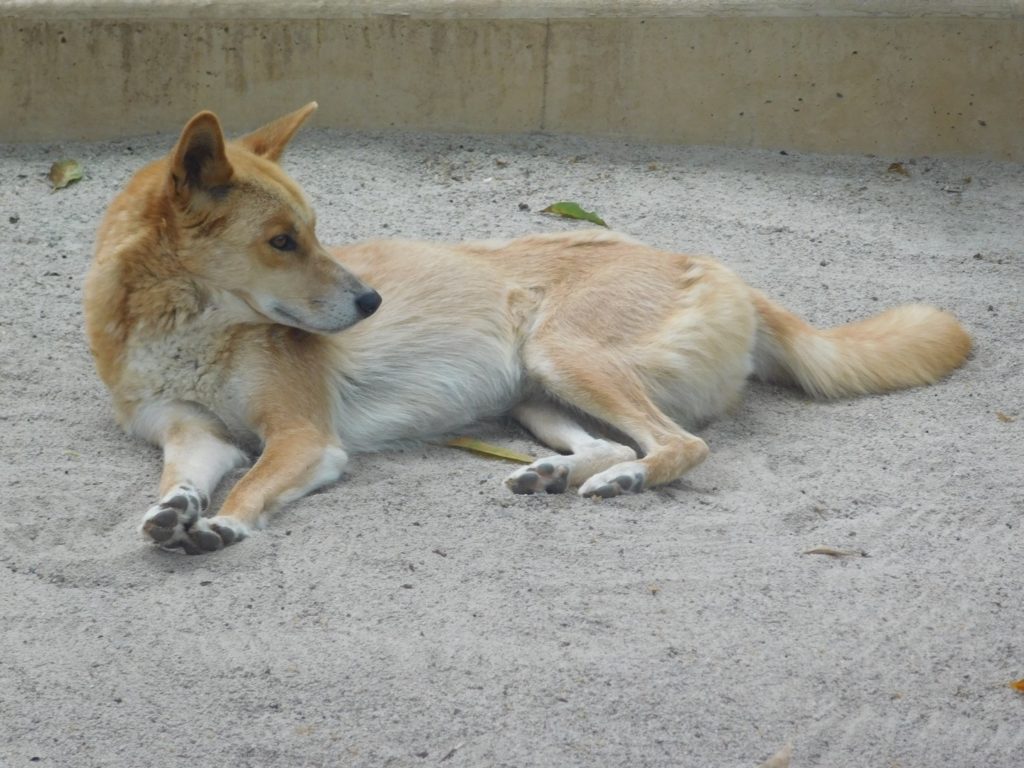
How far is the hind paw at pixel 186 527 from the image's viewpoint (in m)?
3.35

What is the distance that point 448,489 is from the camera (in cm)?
388

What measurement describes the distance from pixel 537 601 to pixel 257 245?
1.56 meters

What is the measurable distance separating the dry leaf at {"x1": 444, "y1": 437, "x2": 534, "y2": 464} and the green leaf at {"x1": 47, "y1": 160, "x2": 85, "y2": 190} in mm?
3075

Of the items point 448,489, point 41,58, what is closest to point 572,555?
point 448,489

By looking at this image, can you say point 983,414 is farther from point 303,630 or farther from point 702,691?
point 303,630

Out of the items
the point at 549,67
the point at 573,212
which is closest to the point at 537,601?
the point at 573,212

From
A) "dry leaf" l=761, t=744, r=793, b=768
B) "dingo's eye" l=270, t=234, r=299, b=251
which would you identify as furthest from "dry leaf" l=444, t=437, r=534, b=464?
"dry leaf" l=761, t=744, r=793, b=768

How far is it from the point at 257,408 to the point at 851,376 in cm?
212

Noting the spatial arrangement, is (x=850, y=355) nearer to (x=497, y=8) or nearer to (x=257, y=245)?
(x=257, y=245)

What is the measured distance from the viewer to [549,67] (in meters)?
→ 6.88

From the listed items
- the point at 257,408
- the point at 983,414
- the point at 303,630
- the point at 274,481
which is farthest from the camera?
the point at 983,414

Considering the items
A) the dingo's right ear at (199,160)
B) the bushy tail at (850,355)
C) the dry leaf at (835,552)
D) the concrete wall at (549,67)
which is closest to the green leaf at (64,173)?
the concrete wall at (549,67)

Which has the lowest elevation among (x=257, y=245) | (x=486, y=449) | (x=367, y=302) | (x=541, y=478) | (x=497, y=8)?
(x=486, y=449)

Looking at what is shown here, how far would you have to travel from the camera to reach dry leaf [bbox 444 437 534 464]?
4.22m
